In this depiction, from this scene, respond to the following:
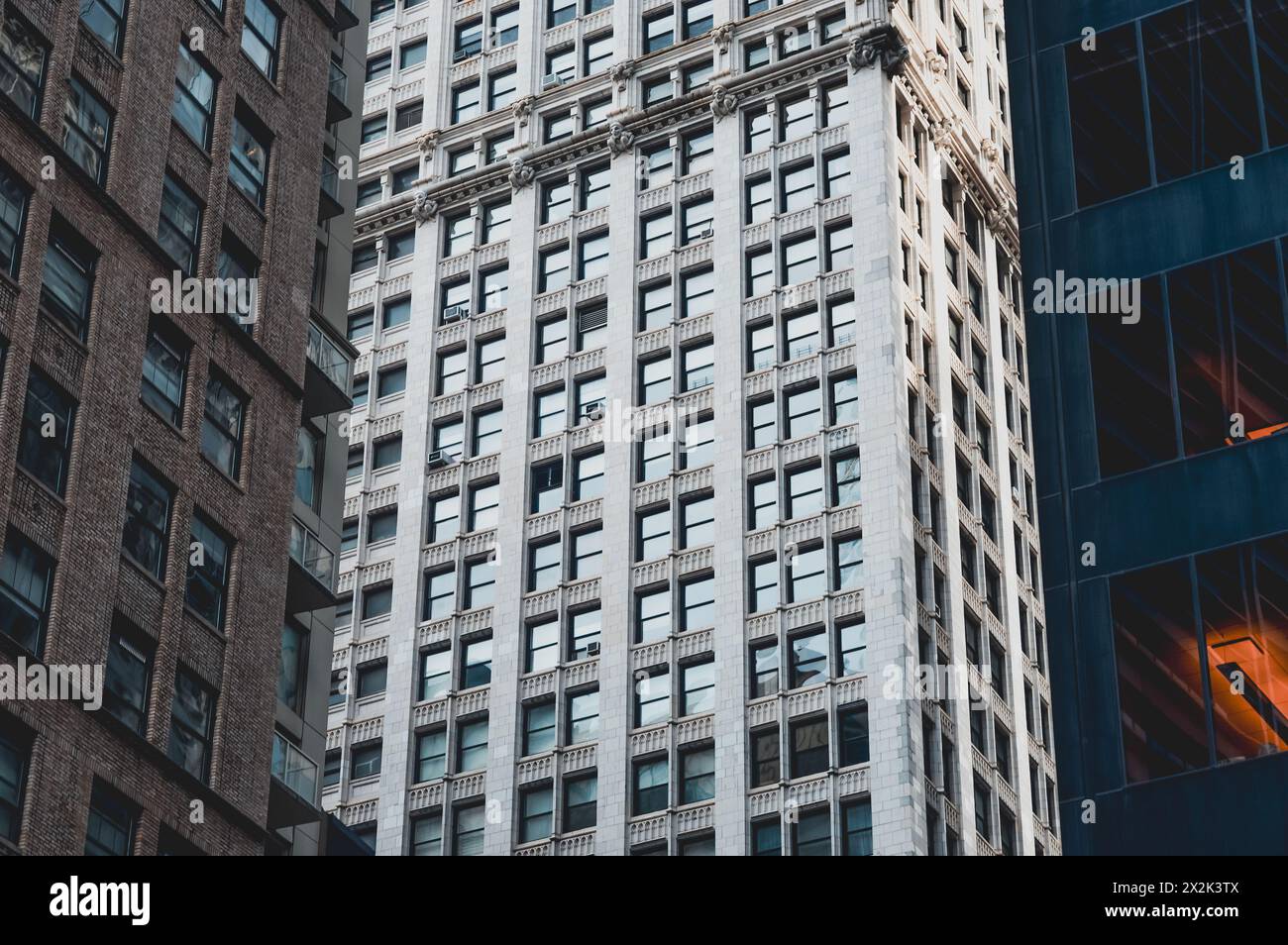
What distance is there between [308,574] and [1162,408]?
15.1m

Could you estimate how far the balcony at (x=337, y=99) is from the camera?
48.1 meters

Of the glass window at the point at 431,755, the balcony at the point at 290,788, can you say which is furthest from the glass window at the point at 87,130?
the glass window at the point at 431,755

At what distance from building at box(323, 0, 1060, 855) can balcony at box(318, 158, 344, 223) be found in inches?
1145

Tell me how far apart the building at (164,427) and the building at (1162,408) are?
13.1 meters

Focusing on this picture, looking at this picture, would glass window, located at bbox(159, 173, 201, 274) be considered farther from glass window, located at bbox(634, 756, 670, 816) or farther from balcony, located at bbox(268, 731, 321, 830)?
glass window, located at bbox(634, 756, 670, 816)

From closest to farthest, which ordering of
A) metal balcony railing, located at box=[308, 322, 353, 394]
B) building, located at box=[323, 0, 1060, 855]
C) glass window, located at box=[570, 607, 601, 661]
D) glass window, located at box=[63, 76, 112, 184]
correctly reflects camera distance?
glass window, located at box=[63, 76, 112, 184], metal balcony railing, located at box=[308, 322, 353, 394], building, located at box=[323, 0, 1060, 855], glass window, located at box=[570, 607, 601, 661]

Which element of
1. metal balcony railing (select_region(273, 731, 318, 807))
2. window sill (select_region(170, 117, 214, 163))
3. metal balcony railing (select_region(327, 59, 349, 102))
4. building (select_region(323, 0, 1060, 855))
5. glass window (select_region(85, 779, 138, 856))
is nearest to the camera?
glass window (select_region(85, 779, 138, 856))

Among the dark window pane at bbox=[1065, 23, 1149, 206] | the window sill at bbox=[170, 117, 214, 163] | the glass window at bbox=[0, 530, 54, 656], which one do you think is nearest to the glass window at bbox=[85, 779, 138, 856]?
the glass window at bbox=[0, 530, 54, 656]

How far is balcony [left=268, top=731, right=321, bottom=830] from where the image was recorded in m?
40.2

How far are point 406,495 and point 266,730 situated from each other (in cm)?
4418

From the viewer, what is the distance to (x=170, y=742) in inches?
1449
